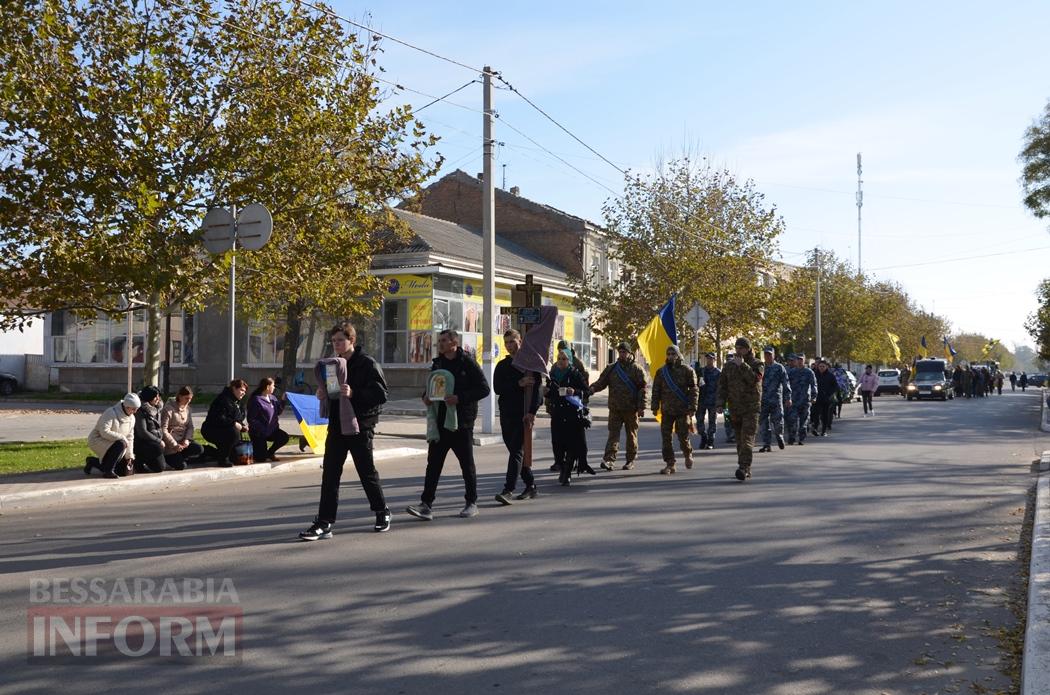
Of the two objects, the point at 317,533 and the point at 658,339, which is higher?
the point at 658,339

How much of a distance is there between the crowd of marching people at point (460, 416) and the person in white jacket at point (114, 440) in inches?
0.5

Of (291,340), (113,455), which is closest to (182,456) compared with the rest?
(113,455)

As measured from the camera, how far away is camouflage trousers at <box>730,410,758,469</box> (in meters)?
12.4

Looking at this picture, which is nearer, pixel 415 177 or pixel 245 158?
pixel 245 158

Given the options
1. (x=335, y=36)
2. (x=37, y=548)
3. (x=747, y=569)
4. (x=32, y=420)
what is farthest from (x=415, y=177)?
(x=32, y=420)

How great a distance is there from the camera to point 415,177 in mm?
17094

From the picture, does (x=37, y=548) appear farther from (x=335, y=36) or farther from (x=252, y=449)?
(x=335, y=36)

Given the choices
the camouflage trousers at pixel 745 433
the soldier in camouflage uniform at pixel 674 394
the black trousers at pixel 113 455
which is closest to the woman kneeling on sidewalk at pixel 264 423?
the black trousers at pixel 113 455

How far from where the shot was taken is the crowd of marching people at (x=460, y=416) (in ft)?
27.3

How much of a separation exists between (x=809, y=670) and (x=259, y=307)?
1732cm

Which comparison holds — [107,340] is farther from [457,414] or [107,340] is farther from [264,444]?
[457,414]

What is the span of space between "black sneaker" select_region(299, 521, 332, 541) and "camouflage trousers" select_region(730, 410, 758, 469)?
5.99 m

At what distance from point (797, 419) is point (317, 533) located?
12.7m

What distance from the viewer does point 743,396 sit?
1314 cm
